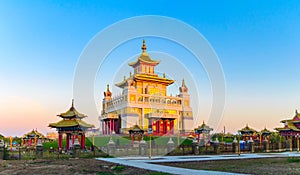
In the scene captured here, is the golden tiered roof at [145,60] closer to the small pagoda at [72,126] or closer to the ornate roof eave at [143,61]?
the ornate roof eave at [143,61]

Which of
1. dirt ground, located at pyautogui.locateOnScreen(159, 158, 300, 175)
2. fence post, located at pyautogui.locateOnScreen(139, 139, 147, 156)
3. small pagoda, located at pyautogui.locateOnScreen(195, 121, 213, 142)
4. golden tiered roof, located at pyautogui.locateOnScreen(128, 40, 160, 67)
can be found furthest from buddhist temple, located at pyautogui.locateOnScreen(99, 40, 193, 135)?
dirt ground, located at pyautogui.locateOnScreen(159, 158, 300, 175)

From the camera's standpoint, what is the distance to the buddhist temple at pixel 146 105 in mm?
61906

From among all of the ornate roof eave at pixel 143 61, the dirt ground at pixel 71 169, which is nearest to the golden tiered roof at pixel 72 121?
the dirt ground at pixel 71 169

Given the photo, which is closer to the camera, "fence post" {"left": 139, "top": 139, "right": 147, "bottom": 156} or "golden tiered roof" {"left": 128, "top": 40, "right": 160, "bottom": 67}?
"fence post" {"left": 139, "top": 139, "right": 147, "bottom": 156}

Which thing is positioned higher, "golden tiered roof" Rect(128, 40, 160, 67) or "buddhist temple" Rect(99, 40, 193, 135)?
"golden tiered roof" Rect(128, 40, 160, 67)

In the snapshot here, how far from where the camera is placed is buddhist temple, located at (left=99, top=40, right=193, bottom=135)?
6191cm

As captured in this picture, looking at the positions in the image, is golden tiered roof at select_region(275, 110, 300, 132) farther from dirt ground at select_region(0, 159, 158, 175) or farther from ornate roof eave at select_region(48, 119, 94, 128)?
dirt ground at select_region(0, 159, 158, 175)

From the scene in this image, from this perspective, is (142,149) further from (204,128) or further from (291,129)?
(291,129)

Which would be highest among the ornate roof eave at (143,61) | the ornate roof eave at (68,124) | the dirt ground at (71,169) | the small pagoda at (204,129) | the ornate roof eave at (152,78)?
the ornate roof eave at (143,61)

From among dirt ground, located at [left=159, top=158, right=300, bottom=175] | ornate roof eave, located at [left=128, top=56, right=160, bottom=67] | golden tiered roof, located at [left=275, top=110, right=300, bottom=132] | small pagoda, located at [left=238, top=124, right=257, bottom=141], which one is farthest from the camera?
ornate roof eave, located at [left=128, top=56, right=160, bottom=67]

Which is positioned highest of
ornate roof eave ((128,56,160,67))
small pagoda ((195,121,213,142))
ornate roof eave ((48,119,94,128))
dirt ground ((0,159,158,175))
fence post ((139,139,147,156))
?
ornate roof eave ((128,56,160,67))

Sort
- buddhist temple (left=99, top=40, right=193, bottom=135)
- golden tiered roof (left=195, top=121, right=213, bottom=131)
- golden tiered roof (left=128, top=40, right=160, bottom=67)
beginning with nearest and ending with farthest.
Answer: golden tiered roof (left=195, top=121, right=213, bottom=131)
buddhist temple (left=99, top=40, right=193, bottom=135)
golden tiered roof (left=128, top=40, right=160, bottom=67)

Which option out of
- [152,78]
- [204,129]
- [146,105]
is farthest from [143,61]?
[204,129]

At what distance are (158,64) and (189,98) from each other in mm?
11252
